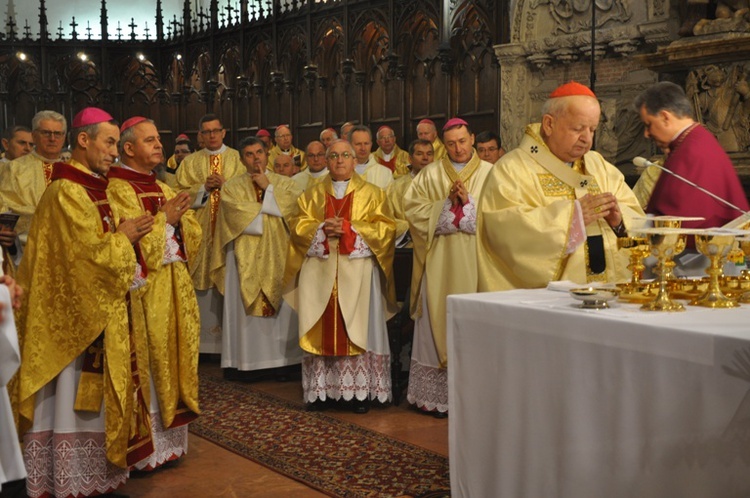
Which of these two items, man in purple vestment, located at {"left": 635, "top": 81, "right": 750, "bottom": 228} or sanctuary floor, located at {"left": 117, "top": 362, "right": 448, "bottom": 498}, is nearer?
man in purple vestment, located at {"left": 635, "top": 81, "right": 750, "bottom": 228}

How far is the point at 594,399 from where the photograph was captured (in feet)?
9.69

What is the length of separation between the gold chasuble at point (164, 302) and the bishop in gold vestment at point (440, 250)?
1.84 m

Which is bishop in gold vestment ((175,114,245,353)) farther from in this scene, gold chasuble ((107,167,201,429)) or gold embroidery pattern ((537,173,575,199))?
gold embroidery pattern ((537,173,575,199))

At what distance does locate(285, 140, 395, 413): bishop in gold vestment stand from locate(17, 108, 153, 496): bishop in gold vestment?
2.15 m

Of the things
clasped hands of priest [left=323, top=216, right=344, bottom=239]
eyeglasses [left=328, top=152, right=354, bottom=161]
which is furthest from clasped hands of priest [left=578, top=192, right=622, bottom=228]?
eyeglasses [left=328, top=152, right=354, bottom=161]

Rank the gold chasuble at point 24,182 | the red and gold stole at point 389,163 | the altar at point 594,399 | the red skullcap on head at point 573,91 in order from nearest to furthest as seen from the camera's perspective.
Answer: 1. the altar at point 594,399
2. the red skullcap on head at point 573,91
3. the gold chasuble at point 24,182
4. the red and gold stole at point 389,163

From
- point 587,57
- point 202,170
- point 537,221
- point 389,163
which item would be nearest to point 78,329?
point 537,221

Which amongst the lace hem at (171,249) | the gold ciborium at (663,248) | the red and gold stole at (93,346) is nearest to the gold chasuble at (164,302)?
the lace hem at (171,249)

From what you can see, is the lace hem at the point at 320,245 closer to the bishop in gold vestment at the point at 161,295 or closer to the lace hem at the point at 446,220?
the lace hem at the point at 446,220

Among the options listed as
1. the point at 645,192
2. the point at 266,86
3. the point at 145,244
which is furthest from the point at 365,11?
the point at 145,244

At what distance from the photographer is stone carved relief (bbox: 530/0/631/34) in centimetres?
920

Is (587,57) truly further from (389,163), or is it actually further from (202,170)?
(202,170)

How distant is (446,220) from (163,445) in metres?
2.43

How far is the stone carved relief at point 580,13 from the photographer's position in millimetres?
9203
